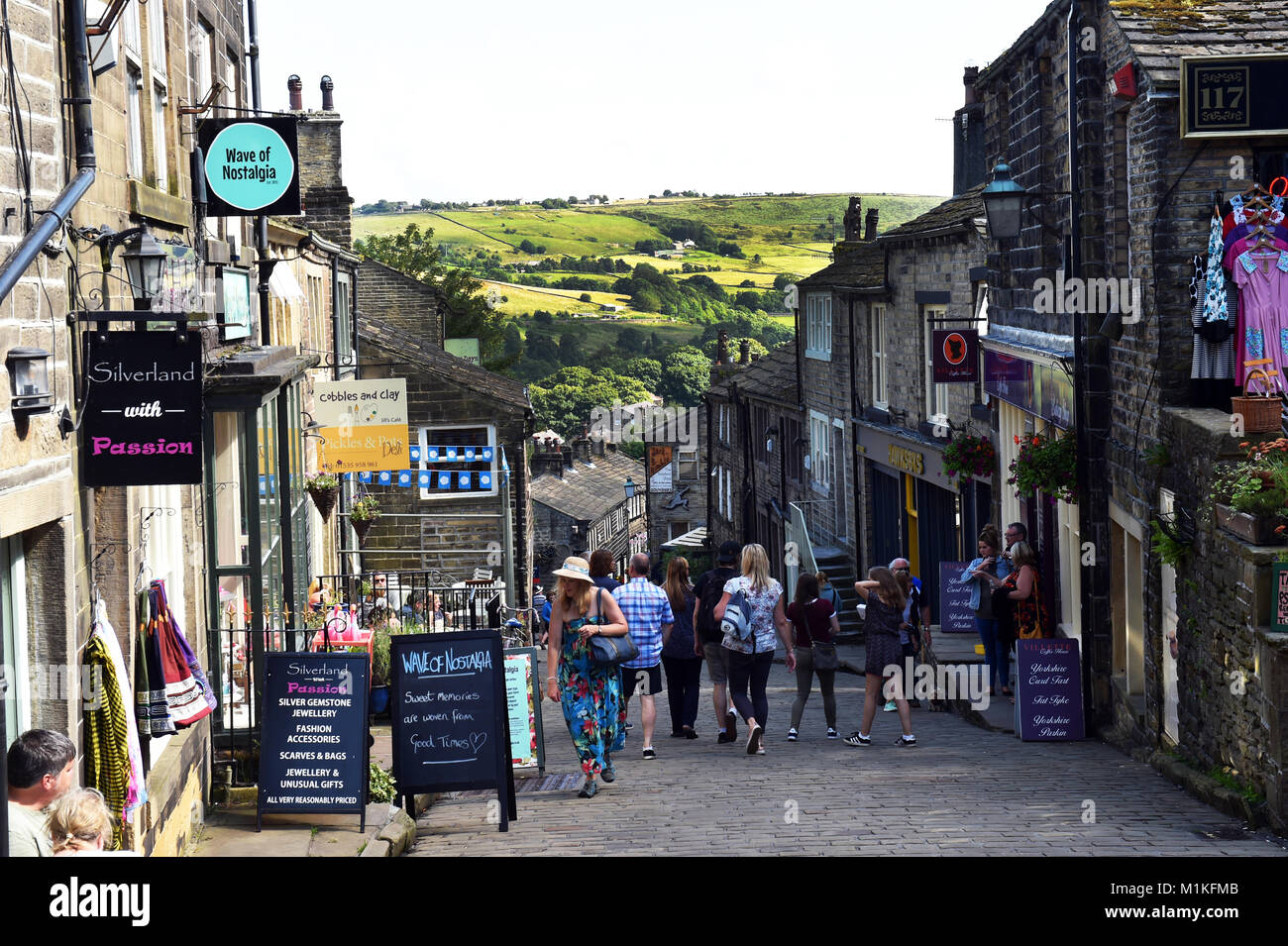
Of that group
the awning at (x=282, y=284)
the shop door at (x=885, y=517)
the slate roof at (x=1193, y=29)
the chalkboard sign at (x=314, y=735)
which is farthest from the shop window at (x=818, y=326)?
the chalkboard sign at (x=314, y=735)

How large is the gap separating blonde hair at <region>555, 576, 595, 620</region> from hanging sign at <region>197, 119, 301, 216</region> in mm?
3692

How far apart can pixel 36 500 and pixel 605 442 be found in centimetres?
7948

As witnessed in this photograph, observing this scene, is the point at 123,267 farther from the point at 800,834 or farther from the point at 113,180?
the point at 800,834

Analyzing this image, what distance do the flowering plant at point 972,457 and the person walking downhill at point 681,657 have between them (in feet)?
18.1

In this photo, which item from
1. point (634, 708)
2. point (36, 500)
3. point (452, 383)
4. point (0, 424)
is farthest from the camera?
point (452, 383)

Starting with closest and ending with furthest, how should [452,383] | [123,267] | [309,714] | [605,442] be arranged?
1. [123,267]
2. [309,714]
3. [452,383]
4. [605,442]

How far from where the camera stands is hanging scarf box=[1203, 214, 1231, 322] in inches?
390

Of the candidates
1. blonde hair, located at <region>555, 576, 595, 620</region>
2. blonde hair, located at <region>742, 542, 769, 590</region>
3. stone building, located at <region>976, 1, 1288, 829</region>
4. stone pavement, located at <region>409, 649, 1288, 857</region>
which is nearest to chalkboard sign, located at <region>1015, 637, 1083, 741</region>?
stone pavement, located at <region>409, 649, 1288, 857</region>

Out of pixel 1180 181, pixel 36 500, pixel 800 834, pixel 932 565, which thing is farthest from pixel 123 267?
pixel 932 565

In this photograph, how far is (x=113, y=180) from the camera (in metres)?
7.73

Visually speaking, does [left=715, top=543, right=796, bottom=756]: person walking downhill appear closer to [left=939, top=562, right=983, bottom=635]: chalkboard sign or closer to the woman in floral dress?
the woman in floral dress

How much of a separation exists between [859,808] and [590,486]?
6647cm

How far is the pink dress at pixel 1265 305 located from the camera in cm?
981

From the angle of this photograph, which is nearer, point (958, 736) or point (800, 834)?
point (800, 834)
